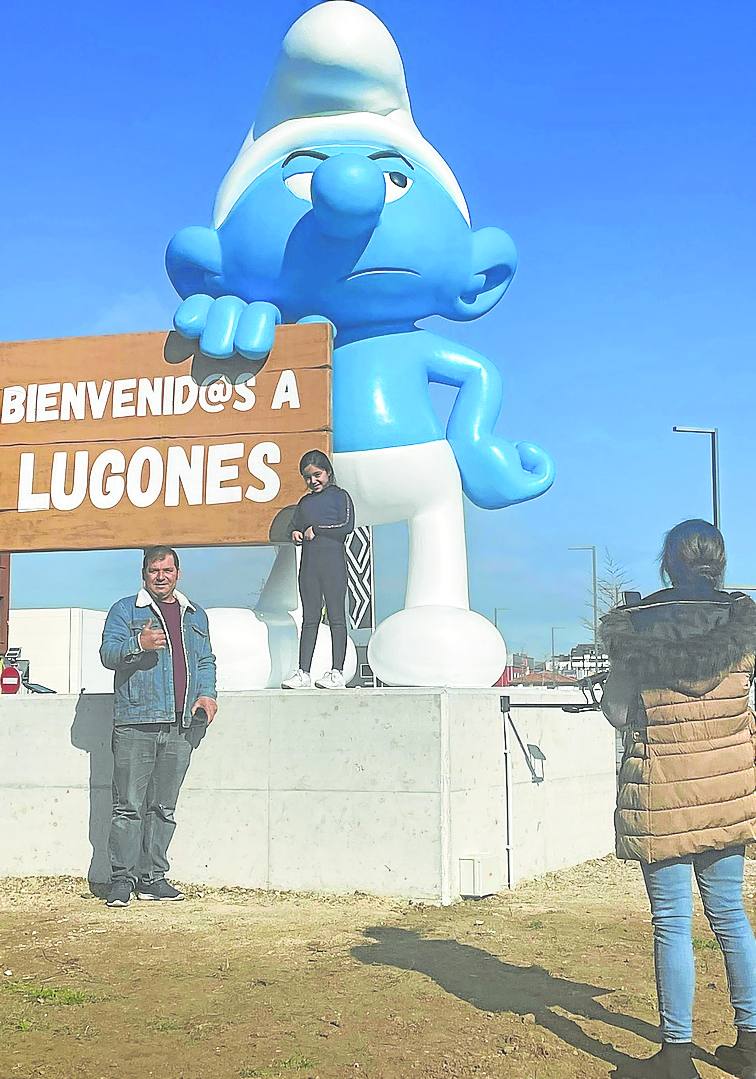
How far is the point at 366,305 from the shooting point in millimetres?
8031

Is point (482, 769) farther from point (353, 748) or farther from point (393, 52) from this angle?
point (393, 52)

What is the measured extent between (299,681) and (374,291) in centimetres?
260

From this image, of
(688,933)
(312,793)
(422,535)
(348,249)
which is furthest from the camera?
(422,535)

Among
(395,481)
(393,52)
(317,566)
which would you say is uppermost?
(393,52)

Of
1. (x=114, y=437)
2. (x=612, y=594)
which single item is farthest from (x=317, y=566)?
(x=612, y=594)

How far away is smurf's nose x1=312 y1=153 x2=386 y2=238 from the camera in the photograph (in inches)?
290

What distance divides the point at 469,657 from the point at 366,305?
8.00 ft

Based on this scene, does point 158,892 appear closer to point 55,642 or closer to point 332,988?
point 332,988

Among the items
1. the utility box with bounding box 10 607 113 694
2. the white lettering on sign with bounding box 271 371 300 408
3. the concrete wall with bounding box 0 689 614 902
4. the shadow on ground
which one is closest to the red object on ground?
the concrete wall with bounding box 0 689 614 902

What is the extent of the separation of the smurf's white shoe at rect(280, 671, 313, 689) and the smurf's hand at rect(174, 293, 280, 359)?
2151 millimetres

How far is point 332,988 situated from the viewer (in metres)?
4.73

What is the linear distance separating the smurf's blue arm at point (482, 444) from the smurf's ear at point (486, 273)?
16.1 inches

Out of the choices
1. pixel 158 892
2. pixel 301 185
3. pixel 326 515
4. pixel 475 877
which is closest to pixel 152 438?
pixel 326 515

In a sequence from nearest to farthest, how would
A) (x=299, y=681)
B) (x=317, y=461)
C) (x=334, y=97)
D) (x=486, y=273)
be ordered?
1. (x=299, y=681)
2. (x=317, y=461)
3. (x=334, y=97)
4. (x=486, y=273)
